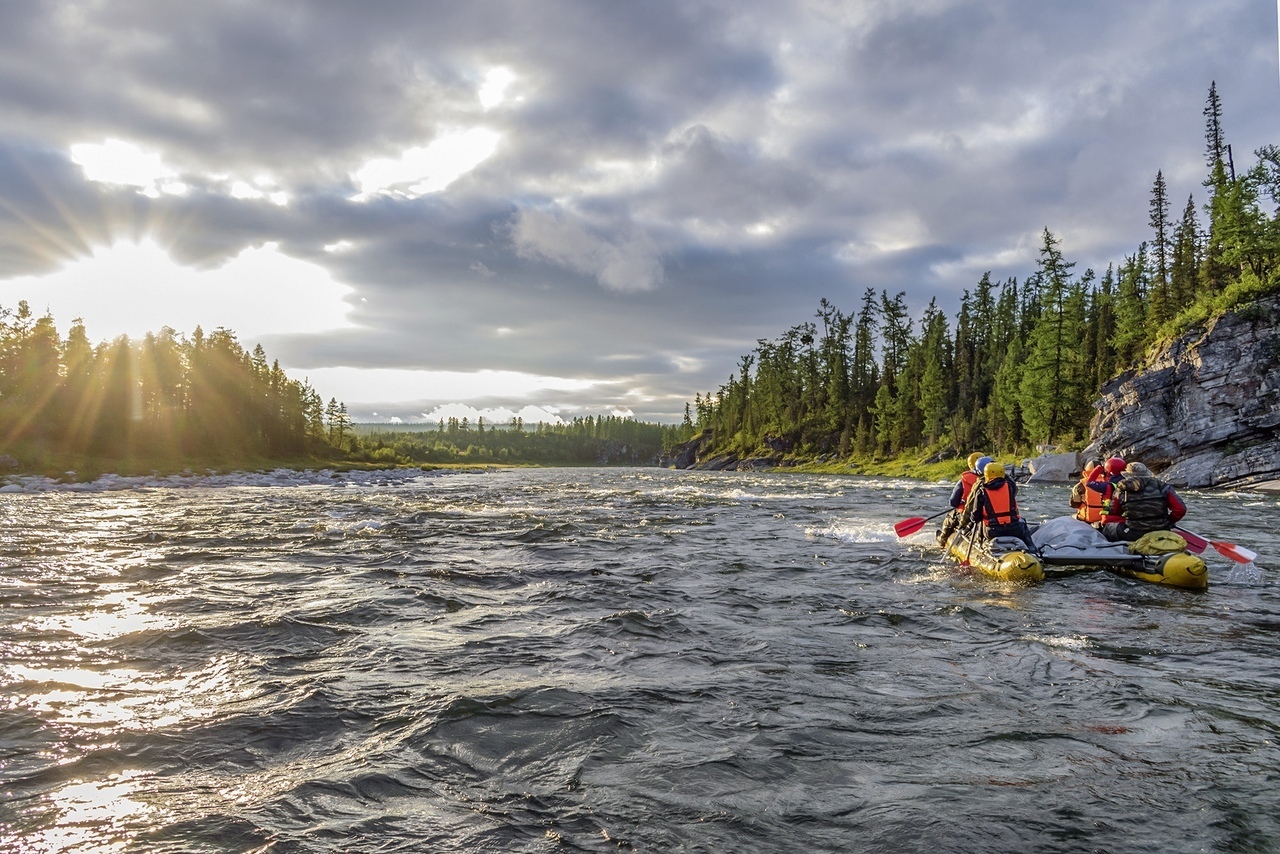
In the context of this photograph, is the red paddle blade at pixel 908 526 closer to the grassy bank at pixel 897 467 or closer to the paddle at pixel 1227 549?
the paddle at pixel 1227 549

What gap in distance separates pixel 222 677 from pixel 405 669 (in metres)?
1.96

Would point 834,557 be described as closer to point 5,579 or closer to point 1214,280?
point 5,579

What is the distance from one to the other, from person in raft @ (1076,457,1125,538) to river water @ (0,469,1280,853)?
222 centimetres

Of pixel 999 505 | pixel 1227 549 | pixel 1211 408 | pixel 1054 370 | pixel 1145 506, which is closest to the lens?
pixel 1227 549

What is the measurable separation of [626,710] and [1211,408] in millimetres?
58225

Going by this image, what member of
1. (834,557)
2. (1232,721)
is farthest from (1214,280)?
(1232,721)

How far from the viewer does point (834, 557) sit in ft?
57.6

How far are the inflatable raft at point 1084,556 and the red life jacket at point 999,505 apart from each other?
44 centimetres

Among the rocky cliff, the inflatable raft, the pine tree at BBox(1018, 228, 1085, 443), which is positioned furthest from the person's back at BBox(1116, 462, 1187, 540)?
the pine tree at BBox(1018, 228, 1085, 443)

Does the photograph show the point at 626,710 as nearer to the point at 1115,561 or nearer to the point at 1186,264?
the point at 1115,561

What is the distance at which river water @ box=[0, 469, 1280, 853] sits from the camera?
4.63 meters

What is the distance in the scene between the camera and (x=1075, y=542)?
48.3ft

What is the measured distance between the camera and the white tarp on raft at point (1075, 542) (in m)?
14.4

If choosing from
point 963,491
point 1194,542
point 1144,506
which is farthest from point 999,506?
point 1194,542
